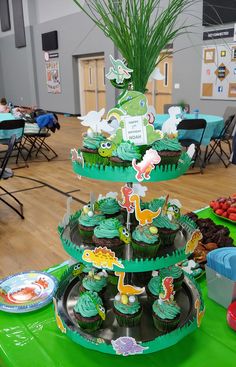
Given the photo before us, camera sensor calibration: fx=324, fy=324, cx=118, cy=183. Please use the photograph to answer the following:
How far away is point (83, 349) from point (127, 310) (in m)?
0.23

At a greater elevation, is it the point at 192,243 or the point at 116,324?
the point at 192,243

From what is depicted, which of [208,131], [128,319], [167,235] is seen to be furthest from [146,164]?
[208,131]

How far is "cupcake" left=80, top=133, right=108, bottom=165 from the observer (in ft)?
3.85

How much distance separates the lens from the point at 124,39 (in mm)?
1118

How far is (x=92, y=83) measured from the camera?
12188 millimetres

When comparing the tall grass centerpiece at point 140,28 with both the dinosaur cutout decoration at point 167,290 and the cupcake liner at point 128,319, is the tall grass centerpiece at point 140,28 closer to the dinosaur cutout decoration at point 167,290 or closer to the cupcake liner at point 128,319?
the dinosaur cutout decoration at point 167,290

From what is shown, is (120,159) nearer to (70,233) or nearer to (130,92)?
(130,92)

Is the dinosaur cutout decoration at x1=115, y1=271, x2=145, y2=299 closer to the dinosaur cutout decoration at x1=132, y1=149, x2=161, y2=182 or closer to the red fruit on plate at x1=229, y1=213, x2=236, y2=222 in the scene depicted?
the dinosaur cutout decoration at x1=132, y1=149, x2=161, y2=182

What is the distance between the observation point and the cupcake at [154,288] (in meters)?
1.23

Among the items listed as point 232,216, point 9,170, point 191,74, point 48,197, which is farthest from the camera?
point 191,74

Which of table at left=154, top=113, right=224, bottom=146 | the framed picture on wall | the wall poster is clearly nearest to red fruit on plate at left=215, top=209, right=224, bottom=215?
table at left=154, top=113, right=224, bottom=146

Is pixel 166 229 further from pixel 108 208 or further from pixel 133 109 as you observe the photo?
pixel 133 109

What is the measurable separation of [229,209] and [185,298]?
3.79 feet

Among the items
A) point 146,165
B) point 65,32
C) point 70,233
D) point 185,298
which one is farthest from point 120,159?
point 65,32
